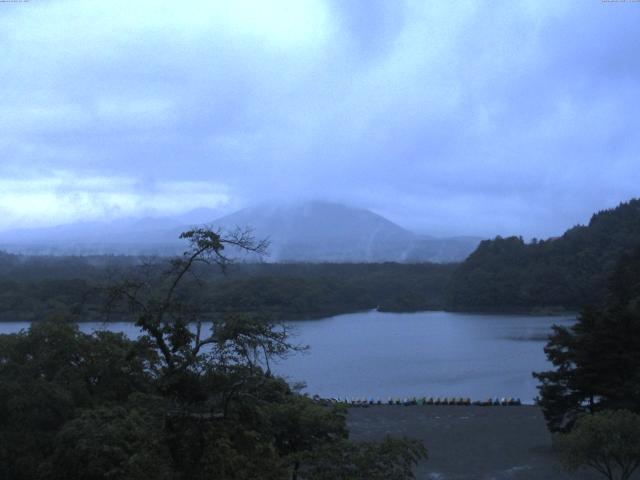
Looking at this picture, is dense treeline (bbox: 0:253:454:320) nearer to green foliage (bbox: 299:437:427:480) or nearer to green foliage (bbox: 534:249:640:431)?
green foliage (bbox: 534:249:640:431)

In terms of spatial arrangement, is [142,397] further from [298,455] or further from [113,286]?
[298,455]

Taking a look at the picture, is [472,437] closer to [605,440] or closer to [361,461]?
[605,440]

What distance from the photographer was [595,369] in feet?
36.5

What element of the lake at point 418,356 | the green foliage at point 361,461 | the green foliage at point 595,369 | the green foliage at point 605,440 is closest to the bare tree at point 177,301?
the green foliage at point 361,461

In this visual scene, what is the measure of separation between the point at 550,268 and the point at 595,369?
37.0 meters

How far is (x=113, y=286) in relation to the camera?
4.38m

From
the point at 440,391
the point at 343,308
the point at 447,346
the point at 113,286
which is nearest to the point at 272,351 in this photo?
the point at 113,286

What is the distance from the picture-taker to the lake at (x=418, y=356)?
21.5 metres

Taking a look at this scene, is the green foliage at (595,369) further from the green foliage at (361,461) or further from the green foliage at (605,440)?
the green foliage at (361,461)

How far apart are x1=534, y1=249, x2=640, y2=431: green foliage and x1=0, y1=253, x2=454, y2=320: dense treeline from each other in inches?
519

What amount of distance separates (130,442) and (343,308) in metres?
44.2

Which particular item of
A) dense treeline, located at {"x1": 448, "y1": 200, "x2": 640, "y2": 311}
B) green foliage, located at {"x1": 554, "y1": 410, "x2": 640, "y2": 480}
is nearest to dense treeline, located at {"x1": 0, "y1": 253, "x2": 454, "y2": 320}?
dense treeline, located at {"x1": 448, "y1": 200, "x2": 640, "y2": 311}

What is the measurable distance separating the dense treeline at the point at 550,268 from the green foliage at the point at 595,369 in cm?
3304

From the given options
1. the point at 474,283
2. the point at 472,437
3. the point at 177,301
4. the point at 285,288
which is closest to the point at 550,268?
the point at 474,283
